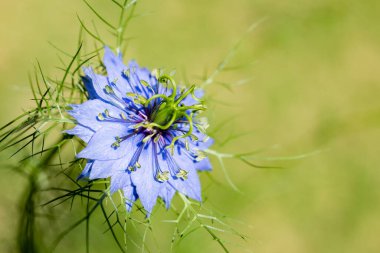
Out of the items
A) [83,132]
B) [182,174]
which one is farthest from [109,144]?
[182,174]

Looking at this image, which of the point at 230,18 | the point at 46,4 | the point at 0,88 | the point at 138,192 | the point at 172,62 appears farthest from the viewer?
the point at 230,18

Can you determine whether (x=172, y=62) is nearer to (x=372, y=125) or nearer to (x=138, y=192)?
(x=372, y=125)

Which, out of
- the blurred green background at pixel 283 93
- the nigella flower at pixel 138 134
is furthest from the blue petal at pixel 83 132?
the blurred green background at pixel 283 93

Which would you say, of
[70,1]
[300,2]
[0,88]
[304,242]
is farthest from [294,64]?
[0,88]

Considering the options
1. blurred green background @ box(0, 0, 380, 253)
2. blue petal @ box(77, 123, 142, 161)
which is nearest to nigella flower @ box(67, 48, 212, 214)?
blue petal @ box(77, 123, 142, 161)

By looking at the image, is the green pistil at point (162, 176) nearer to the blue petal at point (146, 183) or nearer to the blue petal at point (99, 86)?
the blue petal at point (146, 183)
